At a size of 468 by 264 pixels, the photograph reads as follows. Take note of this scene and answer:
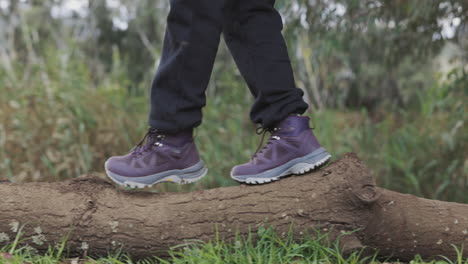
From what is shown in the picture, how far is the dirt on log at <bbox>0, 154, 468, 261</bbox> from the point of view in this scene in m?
1.60

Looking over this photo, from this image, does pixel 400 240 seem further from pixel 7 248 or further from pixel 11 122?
pixel 11 122

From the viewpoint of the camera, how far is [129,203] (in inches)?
67.0

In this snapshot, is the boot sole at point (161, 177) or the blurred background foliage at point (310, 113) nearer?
the boot sole at point (161, 177)

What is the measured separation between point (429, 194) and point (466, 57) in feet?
3.12

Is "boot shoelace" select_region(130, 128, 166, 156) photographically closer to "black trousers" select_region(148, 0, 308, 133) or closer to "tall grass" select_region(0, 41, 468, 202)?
"black trousers" select_region(148, 0, 308, 133)

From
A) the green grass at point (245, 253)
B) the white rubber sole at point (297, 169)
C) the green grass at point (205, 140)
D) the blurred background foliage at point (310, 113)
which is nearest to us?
the green grass at point (245, 253)

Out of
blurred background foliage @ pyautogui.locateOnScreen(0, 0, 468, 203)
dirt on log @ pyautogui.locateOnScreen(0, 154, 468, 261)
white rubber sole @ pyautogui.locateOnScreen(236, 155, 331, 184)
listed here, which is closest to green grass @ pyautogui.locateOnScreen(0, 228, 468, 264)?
dirt on log @ pyautogui.locateOnScreen(0, 154, 468, 261)

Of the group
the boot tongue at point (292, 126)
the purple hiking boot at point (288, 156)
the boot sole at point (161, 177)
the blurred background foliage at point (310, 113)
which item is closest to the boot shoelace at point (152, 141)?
the boot sole at point (161, 177)

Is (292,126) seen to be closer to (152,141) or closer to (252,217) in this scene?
(252,217)

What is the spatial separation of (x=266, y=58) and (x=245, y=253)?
675 millimetres

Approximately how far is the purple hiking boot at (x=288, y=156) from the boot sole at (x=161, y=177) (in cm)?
15

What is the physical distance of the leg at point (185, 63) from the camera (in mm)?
1584

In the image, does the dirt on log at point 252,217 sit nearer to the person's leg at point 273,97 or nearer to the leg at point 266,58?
the person's leg at point 273,97

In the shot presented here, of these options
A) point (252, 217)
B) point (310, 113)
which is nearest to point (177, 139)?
point (252, 217)
